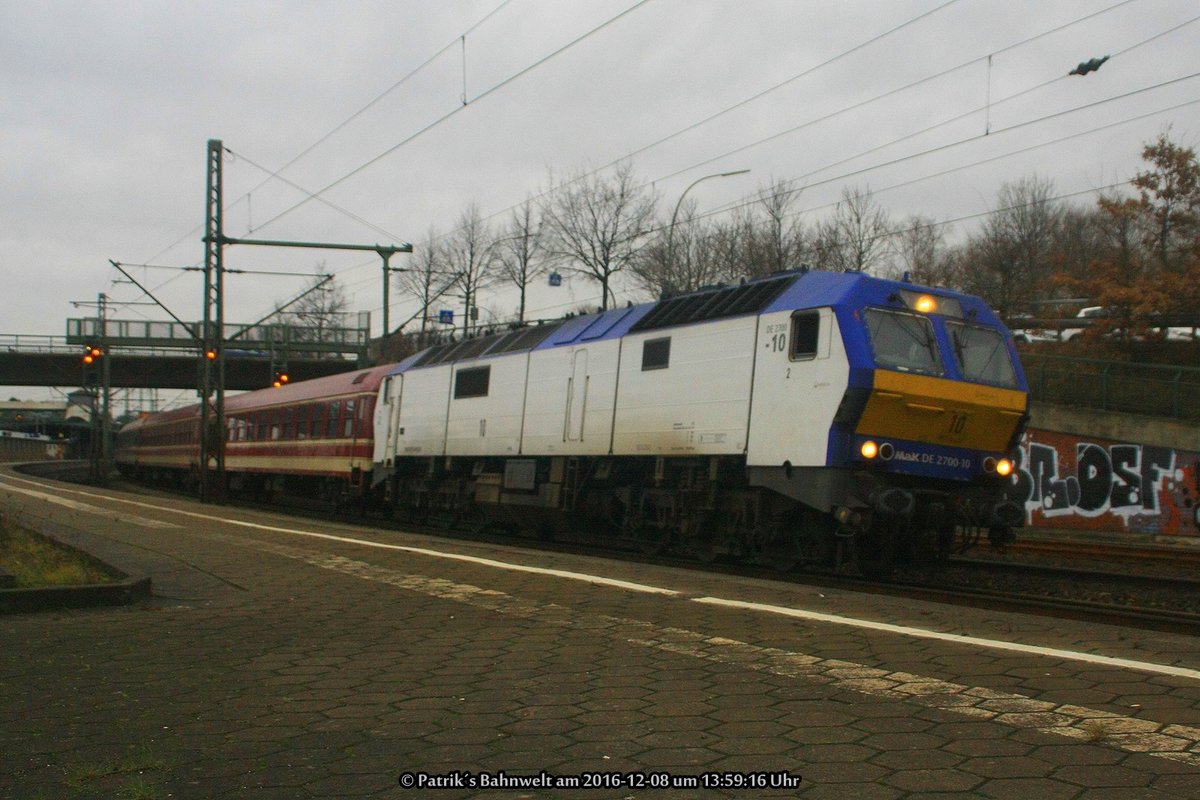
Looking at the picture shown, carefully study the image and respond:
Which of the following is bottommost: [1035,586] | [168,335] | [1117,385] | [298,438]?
[1035,586]

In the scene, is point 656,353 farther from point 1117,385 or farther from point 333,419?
point 1117,385

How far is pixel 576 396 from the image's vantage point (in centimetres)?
1625

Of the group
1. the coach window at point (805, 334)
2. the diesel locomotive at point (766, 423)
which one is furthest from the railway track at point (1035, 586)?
the coach window at point (805, 334)

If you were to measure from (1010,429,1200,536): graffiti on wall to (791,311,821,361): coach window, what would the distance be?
11984 mm

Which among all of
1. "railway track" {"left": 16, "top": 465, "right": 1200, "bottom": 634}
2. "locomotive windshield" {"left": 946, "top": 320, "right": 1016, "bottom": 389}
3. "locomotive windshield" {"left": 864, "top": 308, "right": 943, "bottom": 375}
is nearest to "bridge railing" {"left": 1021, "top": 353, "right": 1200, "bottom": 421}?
"railway track" {"left": 16, "top": 465, "right": 1200, "bottom": 634}

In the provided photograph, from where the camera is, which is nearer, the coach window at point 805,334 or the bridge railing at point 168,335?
the coach window at point 805,334

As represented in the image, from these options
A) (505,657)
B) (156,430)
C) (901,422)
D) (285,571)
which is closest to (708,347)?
(901,422)

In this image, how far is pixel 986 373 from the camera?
12.5 meters

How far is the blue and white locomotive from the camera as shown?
1159 cm

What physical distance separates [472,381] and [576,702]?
48.0ft

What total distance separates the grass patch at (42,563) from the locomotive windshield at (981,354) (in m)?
9.06

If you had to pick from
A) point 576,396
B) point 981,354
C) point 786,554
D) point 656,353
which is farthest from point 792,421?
point 576,396

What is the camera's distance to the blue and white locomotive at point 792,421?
11.6m

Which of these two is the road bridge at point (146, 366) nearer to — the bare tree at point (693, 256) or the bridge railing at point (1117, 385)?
the bare tree at point (693, 256)
